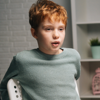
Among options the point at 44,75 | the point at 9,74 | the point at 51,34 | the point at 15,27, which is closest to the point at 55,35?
the point at 51,34

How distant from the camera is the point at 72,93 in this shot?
1009 millimetres

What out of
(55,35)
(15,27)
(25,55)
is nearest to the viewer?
(55,35)

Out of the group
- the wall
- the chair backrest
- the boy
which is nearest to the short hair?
the boy

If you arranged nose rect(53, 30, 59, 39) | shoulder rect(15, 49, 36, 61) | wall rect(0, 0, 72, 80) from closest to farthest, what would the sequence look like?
1. nose rect(53, 30, 59, 39)
2. shoulder rect(15, 49, 36, 61)
3. wall rect(0, 0, 72, 80)

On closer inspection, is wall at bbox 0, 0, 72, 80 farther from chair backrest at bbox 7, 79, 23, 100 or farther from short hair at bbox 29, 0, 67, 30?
short hair at bbox 29, 0, 67, 30

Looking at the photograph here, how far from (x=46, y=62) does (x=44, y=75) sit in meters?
0.07

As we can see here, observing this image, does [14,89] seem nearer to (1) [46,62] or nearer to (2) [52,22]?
(1) [46,62]

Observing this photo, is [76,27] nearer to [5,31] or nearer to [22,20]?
[22,20]

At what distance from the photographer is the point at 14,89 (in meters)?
1.09

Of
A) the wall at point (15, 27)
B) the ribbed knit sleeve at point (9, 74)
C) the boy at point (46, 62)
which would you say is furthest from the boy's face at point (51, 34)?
the wall at point (15, 27)

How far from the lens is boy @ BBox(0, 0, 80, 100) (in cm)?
93

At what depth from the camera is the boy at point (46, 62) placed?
3.05ft

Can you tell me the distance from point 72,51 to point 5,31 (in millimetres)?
1679

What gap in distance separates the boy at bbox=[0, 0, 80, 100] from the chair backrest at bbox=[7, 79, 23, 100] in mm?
50
